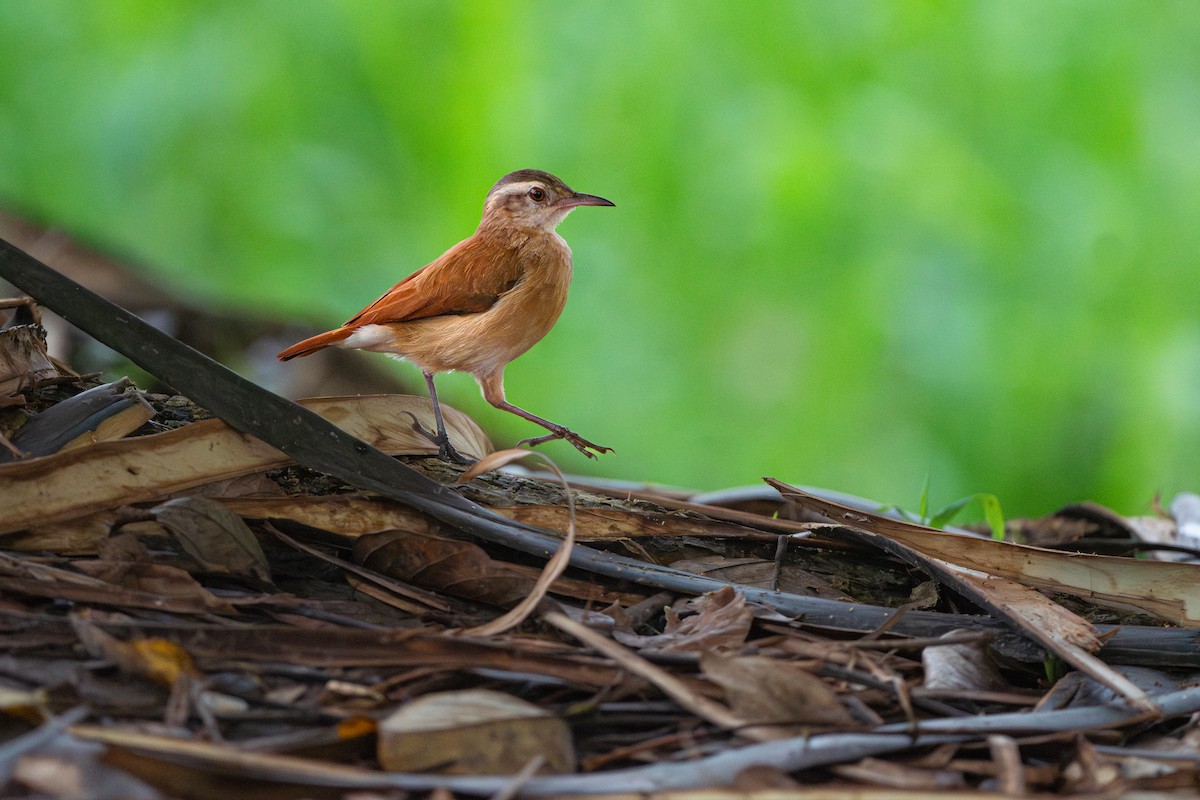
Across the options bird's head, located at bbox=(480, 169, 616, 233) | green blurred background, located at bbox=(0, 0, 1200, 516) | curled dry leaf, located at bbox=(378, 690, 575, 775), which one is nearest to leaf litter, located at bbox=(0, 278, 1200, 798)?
curled dry leaf, located at bbox=(378, 690, 575, 775)

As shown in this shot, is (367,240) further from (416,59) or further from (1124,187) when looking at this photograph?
(1124,187)

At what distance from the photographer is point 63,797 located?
982 millimetres

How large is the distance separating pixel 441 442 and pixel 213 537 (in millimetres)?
451

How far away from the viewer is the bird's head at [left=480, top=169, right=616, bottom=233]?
221cm

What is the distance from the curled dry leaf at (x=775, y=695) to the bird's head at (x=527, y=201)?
1.20 m

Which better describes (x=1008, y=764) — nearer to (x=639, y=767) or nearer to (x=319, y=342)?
(x=639, y=767)

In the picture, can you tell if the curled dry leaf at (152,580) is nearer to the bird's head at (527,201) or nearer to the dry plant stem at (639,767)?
the dry plant stem at (639,767)

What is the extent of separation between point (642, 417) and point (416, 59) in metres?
1.28

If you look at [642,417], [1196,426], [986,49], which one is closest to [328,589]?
[642,417]

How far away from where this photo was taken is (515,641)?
4.29 feet

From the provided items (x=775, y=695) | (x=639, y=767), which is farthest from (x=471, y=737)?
(x=775, y=695)

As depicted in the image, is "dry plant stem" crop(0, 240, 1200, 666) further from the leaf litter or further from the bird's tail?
the bird's tail

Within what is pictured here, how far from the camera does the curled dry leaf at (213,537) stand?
4.65 feet

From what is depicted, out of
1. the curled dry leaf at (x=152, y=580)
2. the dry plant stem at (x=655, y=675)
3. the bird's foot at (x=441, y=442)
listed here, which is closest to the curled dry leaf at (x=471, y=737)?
the dry plant stem at (x=655, y=675)
